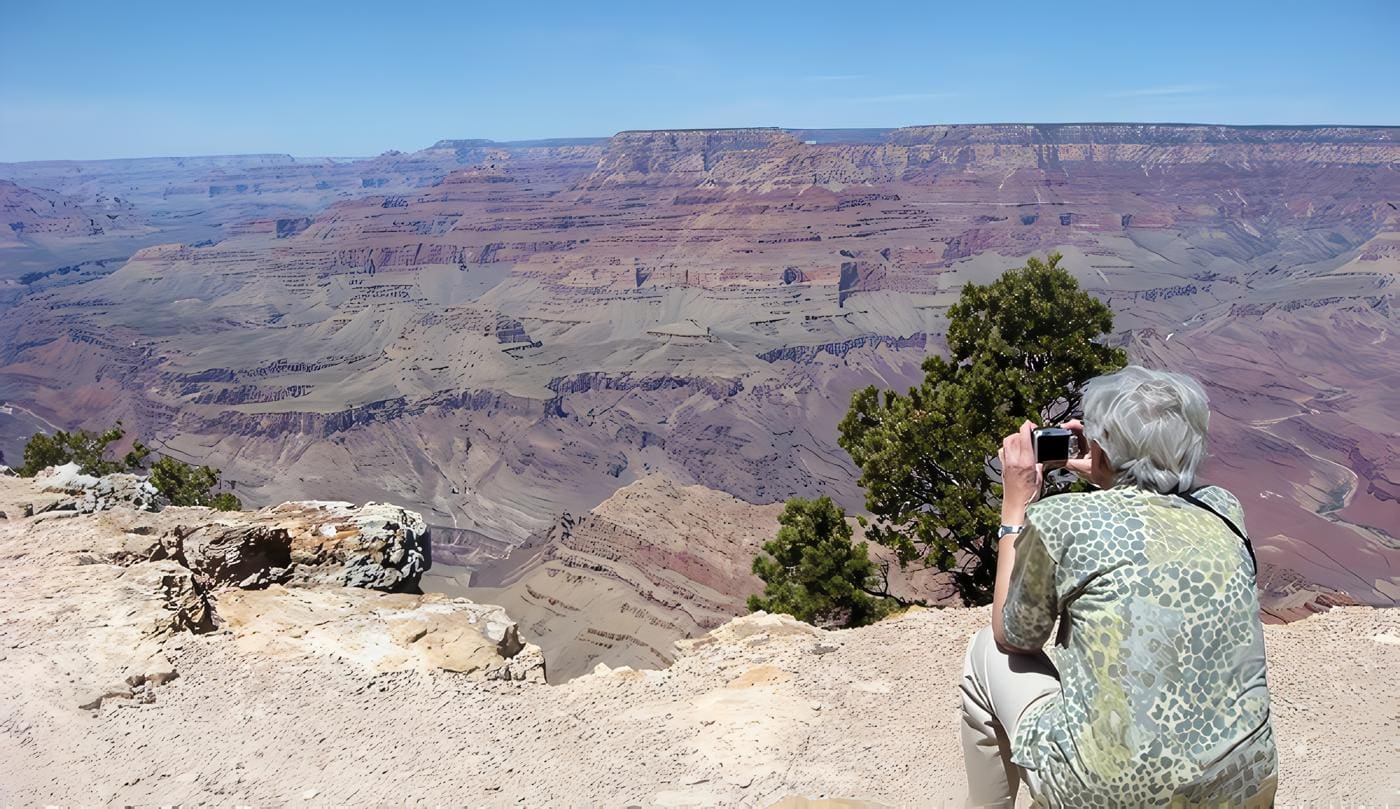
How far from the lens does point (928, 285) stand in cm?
17488

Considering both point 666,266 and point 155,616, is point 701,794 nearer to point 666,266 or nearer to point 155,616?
point 155,616

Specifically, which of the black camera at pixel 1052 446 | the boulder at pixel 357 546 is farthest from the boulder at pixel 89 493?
the black camera at pixel 1052 446

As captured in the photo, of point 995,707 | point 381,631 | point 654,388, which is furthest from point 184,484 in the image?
point 654,388

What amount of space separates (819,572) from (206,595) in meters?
11.1

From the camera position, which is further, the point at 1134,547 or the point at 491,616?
the point at 491,616

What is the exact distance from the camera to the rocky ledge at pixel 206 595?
885 cm

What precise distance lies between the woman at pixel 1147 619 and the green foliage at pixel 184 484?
30726mm

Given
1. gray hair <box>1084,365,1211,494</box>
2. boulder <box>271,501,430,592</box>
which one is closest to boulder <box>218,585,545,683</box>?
boulder <box>271,501,430,592</box>

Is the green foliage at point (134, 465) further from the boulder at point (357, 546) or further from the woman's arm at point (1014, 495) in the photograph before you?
the woman's arm at point (1014, 495)

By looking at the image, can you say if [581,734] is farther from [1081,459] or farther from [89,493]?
[89,493]

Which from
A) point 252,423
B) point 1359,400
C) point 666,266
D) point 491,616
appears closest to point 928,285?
point 666,266

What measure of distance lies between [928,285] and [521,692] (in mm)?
174240

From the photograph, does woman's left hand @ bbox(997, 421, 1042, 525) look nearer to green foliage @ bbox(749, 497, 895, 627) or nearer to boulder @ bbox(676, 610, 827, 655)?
boulder @ bbox(676, 610, 827, 655)

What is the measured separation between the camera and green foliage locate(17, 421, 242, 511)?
3052 centimetres
